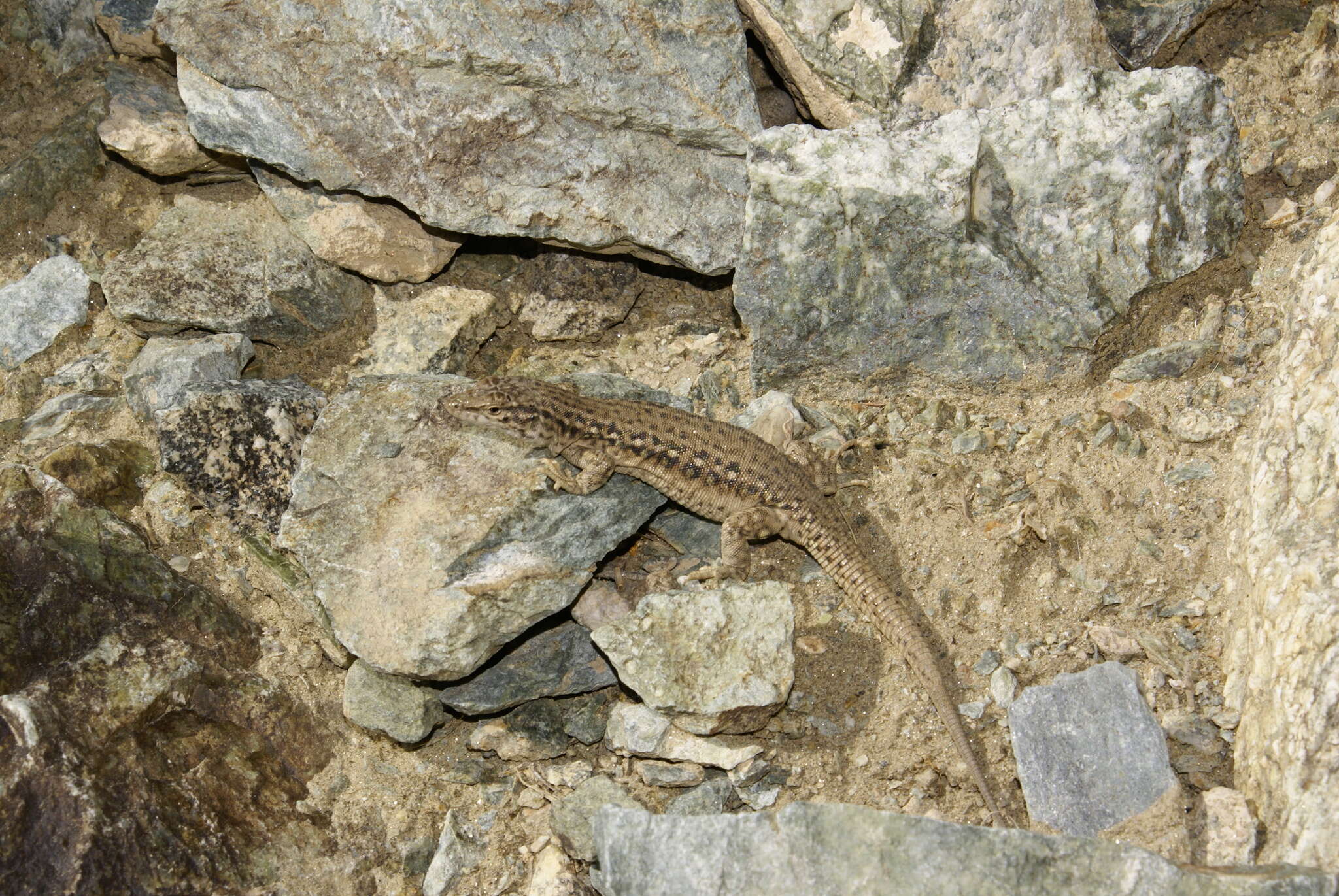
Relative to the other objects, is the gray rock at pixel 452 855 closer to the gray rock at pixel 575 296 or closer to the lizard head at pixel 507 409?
the lizard head at pixel 507 409

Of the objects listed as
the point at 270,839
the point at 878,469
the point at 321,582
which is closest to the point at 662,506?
the point at 878,469

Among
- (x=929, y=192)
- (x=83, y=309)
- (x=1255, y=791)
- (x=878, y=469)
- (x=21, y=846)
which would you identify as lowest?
(x=21, y=846)

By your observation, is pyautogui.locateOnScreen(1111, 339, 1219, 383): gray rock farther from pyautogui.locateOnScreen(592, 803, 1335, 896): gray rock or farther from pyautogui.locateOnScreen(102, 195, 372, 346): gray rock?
pyautogui.locateOnScreen(102, 195, 372, 346): gray rock

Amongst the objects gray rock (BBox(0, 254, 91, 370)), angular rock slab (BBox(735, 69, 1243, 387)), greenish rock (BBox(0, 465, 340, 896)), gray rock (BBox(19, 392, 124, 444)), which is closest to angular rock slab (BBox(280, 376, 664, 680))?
greenish rock (BBox(0, 465, 340, 896))

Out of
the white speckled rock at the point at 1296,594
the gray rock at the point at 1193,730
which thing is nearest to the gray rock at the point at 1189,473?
the white speckled rock at the point at 1296,594

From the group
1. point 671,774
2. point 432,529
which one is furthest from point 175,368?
point 671,774

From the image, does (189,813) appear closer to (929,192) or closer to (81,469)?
(81,469)
